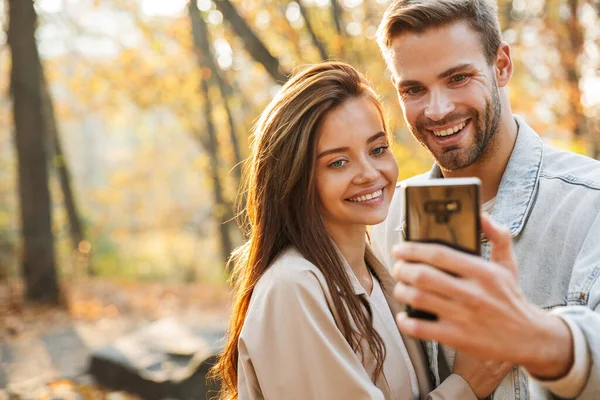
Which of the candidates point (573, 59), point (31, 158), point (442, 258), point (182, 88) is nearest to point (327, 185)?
point (442, 258)


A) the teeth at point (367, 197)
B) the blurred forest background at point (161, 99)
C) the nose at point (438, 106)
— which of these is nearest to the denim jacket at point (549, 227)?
the nose at point (438, 106)

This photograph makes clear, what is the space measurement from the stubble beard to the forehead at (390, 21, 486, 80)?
0.20 metres

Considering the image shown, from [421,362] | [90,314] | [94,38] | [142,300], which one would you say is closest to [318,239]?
[421,362]

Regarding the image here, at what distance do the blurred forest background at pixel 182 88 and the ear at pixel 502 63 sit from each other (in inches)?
25.9

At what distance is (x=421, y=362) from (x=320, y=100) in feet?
3.84

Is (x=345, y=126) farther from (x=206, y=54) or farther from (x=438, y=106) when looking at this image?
(x=206, y=54)

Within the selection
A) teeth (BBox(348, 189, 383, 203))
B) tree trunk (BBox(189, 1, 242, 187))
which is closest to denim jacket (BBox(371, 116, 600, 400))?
teeth (BBox(348, 189, 383, 203))

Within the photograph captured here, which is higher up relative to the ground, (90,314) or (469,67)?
(469,67)

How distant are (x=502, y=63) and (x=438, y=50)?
418 millimetres

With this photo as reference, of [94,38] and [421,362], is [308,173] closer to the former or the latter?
[421,362]

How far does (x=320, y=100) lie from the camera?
2.33m

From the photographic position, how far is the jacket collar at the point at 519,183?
225 cm

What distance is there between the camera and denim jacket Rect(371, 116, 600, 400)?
196 cm

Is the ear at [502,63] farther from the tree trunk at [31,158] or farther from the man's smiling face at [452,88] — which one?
the tree trunk at [31,158]
